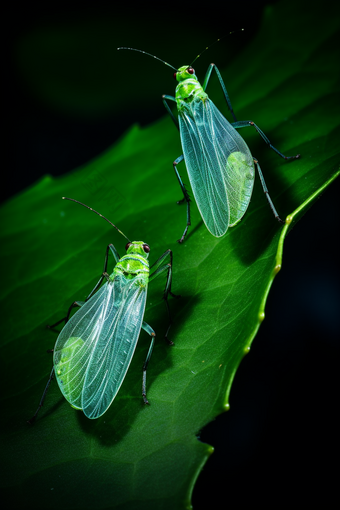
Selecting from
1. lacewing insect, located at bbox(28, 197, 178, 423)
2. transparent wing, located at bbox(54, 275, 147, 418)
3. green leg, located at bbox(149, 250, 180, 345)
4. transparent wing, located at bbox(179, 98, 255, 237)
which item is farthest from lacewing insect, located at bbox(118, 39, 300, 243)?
transparent wing, located at bbox(54, 275, 147, 418)

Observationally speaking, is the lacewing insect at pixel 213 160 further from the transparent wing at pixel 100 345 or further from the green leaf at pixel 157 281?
the transparent wing at pixel 100 345

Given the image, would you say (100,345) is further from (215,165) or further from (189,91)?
(189,91)

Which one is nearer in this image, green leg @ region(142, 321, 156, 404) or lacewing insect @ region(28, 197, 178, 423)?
green leg @ region(142, 321, 156, 404)

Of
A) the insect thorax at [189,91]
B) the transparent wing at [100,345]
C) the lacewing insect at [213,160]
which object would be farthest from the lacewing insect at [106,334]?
the insect thorax at [189,91]

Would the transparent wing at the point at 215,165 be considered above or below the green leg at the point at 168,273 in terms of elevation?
above

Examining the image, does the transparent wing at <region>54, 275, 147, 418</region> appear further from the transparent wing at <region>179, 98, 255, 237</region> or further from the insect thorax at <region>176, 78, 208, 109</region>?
the insect thorax at <region>176, 78, 208, 109</region>

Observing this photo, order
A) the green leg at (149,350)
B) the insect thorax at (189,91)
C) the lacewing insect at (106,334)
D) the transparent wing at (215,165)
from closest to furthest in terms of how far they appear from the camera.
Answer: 1. the green leg at (149,350)
2. the lacewing insect at (106,334)
3. the transparent wing at (215,165)
4. the insect thorax at (189,91)

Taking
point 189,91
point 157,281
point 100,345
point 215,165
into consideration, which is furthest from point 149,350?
point 189,91
